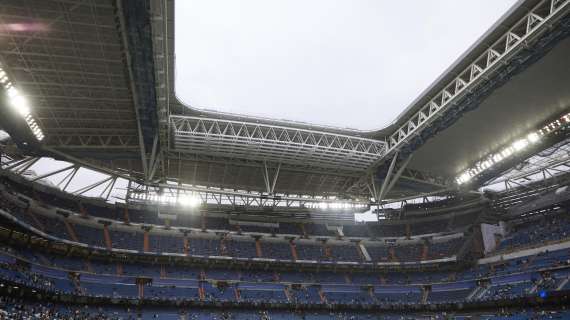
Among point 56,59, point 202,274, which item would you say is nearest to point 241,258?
point 202,274

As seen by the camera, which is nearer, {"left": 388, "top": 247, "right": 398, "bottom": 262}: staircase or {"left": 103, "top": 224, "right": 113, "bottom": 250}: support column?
{"left": 103, "top": 224, "right": 113, "bottom": 250}: support column

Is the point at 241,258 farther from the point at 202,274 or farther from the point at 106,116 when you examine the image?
the point at 106,116

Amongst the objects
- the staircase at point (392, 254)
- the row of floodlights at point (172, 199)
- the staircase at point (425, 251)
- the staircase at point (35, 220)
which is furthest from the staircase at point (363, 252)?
the staircase at point (35, 220)

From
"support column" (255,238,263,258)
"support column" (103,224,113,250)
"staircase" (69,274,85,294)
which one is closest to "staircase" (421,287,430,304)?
"support column" (255,238,263,258)

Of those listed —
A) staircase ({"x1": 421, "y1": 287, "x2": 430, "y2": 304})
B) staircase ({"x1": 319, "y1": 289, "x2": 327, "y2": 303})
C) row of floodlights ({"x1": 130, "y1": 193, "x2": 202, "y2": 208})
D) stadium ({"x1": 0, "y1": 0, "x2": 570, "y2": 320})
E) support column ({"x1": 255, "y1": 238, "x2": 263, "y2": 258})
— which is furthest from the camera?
support column ({"x1": 255, "y1": 238, "x2": 263, "y2": 258})

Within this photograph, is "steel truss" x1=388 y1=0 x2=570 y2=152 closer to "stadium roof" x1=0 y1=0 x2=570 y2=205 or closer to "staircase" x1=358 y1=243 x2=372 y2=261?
"stadium roof" x1=0 y1=0 x2=570 y2=205

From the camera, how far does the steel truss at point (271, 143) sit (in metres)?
42.8

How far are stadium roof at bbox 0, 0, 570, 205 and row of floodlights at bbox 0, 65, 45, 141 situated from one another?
0.52 m

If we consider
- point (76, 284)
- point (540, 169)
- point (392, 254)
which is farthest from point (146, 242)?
point (540, 169)

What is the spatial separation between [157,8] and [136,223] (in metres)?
38.2

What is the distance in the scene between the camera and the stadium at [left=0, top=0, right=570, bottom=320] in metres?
33.5

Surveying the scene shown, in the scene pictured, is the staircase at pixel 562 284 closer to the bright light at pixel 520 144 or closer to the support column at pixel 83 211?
the bright light at pixel 520 144

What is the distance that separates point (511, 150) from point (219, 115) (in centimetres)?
3158

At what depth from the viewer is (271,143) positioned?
44531 millimetres
